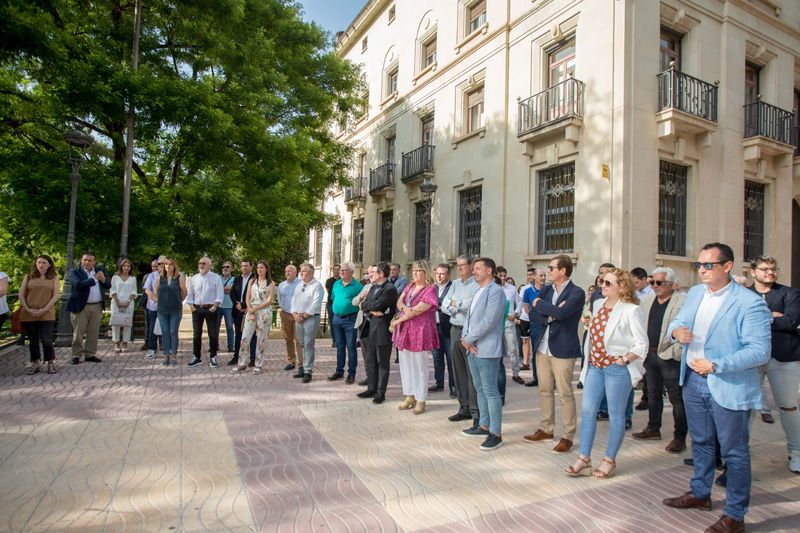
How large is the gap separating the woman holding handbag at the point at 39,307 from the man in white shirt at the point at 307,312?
386cm

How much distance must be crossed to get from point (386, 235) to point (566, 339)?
18.6 metres

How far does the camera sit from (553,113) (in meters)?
14.0

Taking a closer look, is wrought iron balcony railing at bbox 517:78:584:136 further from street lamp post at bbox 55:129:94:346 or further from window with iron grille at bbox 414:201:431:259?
street lamp post at bbox 55:129:94:346

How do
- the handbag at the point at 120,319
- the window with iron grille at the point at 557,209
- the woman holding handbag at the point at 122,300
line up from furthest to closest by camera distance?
the window with iron grille at the point at 557,209, the handbag at the point at 120,319, the woman holding handbag at the point at 122,300

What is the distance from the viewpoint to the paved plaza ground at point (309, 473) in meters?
3.43

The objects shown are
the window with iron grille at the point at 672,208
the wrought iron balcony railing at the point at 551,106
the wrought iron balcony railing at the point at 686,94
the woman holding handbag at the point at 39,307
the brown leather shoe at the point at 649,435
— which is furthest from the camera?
the wrought iron balcony railing at the point at 551,106

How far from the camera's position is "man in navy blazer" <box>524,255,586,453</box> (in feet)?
15.9

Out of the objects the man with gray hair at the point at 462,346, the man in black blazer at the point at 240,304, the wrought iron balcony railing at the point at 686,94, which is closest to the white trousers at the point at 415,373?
the man with gray hair at the point at 462,346

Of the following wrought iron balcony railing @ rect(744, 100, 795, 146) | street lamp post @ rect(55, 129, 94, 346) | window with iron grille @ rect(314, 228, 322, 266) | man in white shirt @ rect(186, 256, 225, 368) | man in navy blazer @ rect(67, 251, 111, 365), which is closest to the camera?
man in navy blazer @ rect(67, 251, 111, 365)

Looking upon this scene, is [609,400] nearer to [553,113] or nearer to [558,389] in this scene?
[558,389]

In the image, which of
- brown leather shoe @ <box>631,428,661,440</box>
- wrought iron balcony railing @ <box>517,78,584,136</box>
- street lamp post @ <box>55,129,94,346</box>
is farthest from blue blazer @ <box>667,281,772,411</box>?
street lamp post @ <box>55,129,94,346</box>

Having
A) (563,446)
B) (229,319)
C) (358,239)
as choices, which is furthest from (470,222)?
(563,446)

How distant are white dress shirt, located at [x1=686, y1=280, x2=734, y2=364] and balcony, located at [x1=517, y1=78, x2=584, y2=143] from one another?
33.9 ft

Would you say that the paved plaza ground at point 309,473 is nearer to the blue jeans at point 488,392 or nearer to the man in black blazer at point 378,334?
the blue jeans at point 488,392
